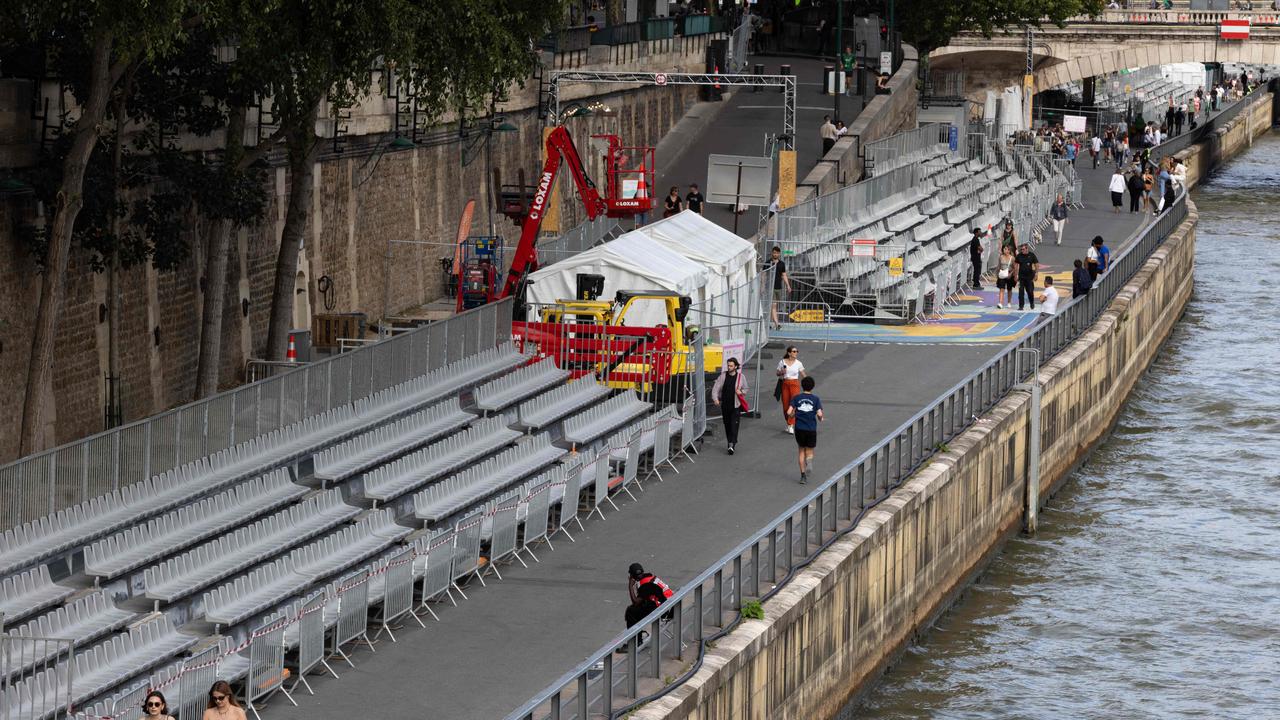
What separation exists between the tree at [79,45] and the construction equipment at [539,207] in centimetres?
897

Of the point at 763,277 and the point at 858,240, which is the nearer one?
the point at 763,277

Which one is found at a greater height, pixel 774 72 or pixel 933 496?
pixel 774 72

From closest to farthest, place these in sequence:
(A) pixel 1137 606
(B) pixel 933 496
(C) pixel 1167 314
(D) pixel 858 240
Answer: (B) pixel 933 496
(A) pixel 1137 606
(D) pixel 858 240
(C) pixel 1167 314

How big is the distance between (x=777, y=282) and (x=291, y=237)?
40.6 feet

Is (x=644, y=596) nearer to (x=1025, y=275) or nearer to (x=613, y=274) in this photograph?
(x=613, y=274)

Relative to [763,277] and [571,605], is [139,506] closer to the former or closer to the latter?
[571,605]

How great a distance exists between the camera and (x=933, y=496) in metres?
26.2

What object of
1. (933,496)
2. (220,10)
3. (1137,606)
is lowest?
(1137,606)

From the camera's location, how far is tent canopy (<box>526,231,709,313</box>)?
103 ft

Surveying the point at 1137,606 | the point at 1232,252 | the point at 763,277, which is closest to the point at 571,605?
the point at 1137,606

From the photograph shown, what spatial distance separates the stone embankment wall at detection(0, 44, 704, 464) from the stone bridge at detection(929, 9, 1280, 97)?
4205cm

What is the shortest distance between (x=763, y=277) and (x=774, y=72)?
106 feet

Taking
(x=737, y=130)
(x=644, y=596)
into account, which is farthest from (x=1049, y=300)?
(x=737, y=130)

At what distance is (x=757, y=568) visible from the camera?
20.3m
